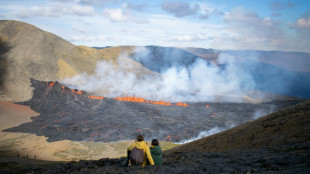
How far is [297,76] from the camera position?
262ft

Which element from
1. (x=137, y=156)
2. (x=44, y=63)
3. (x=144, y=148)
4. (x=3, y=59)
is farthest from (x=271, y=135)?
(x=3, y=59)

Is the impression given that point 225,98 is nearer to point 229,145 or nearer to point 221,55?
point 229,145

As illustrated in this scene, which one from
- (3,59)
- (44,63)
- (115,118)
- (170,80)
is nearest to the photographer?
(115,118)

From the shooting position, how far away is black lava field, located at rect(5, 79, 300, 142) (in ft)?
86.0

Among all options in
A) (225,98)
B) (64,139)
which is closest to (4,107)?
(64,139)

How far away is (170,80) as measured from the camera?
203 feet

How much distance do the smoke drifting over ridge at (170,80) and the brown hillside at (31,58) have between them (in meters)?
3.78

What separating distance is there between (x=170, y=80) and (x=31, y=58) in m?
30.5

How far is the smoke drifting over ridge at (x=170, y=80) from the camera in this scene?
5031cm

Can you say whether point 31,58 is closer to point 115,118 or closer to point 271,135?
point 115,118

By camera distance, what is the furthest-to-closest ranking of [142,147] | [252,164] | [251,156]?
1. [251,156]
2. [142,147]
3. [252,164]

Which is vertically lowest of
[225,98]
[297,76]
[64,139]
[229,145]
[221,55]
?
[64,139]

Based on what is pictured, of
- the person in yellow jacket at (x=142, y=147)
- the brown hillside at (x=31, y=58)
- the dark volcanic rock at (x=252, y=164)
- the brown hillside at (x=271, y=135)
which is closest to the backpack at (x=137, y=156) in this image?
the person in yellow jacket at (x=142, y=147)

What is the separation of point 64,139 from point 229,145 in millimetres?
16764
